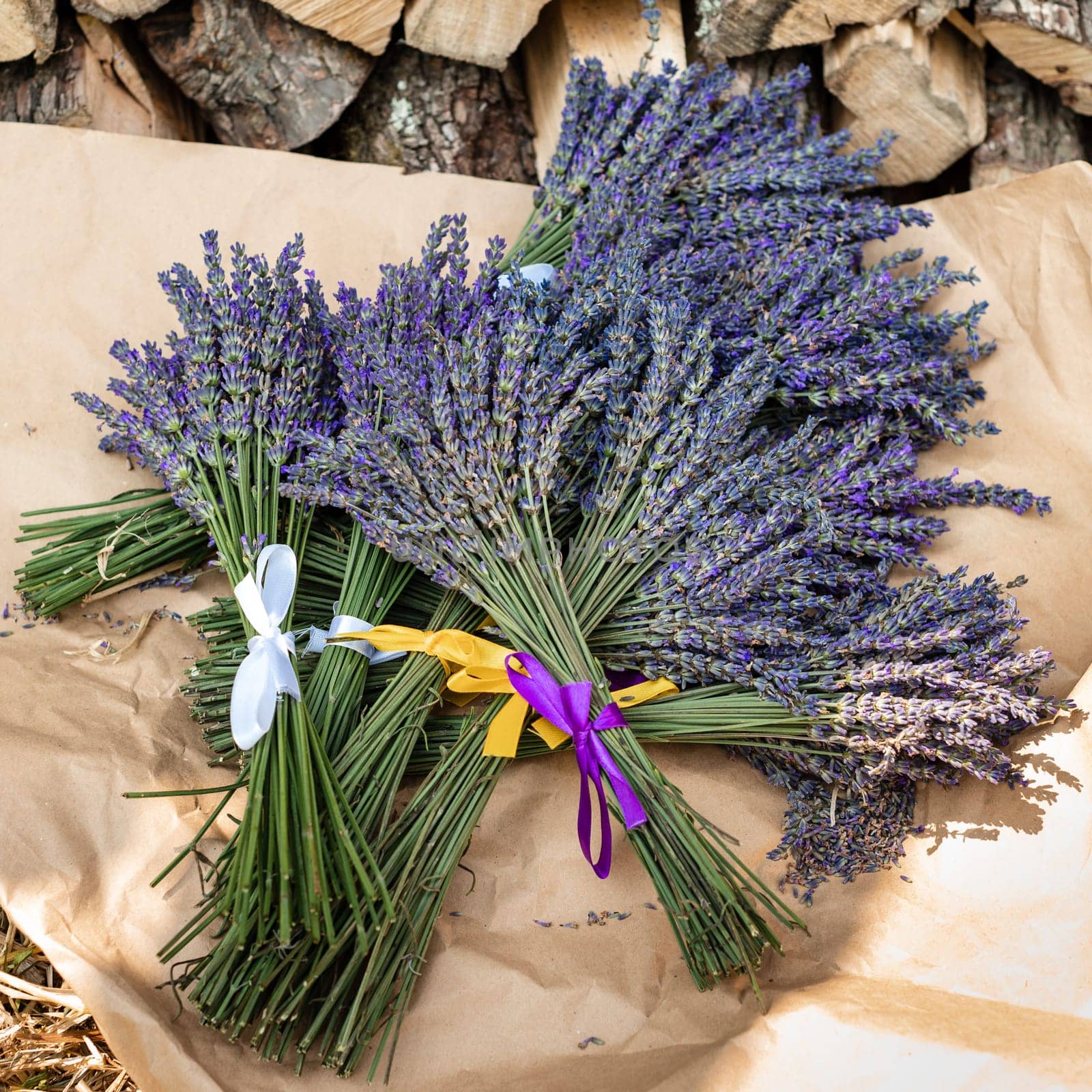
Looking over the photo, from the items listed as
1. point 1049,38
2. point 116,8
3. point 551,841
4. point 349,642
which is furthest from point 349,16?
point 551,841

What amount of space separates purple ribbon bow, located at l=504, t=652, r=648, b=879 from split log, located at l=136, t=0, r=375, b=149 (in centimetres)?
127

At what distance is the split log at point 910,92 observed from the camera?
1883mm

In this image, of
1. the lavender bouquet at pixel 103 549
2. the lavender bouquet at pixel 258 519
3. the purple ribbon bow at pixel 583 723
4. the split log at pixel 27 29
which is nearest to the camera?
the lavender bouquet at pixel 258 519

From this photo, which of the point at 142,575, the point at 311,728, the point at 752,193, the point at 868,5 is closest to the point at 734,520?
the point at 311,728

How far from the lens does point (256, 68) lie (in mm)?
1853

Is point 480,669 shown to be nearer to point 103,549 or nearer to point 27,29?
point 103,549

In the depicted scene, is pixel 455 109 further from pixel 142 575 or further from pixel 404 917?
pixel 404 917

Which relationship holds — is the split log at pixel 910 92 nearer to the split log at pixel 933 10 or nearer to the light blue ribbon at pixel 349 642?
the split log at pixel 933 10

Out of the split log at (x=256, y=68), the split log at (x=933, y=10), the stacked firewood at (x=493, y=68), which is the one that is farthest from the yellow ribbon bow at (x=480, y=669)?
the split log at (x=933, y=10)

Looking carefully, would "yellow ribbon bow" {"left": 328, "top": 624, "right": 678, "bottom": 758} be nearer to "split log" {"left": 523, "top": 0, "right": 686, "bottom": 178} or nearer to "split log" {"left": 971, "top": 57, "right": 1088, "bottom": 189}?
"split log" {"left": 523, "top": 0, "right": 686, "bottom": 178}

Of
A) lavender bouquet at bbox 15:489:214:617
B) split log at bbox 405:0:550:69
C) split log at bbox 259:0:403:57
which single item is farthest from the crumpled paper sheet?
split log at bbox 405:0:550:69

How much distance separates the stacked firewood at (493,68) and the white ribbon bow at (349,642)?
986mm

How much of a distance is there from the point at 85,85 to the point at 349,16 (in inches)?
21.7

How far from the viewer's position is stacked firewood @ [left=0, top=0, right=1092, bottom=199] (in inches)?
71.4
